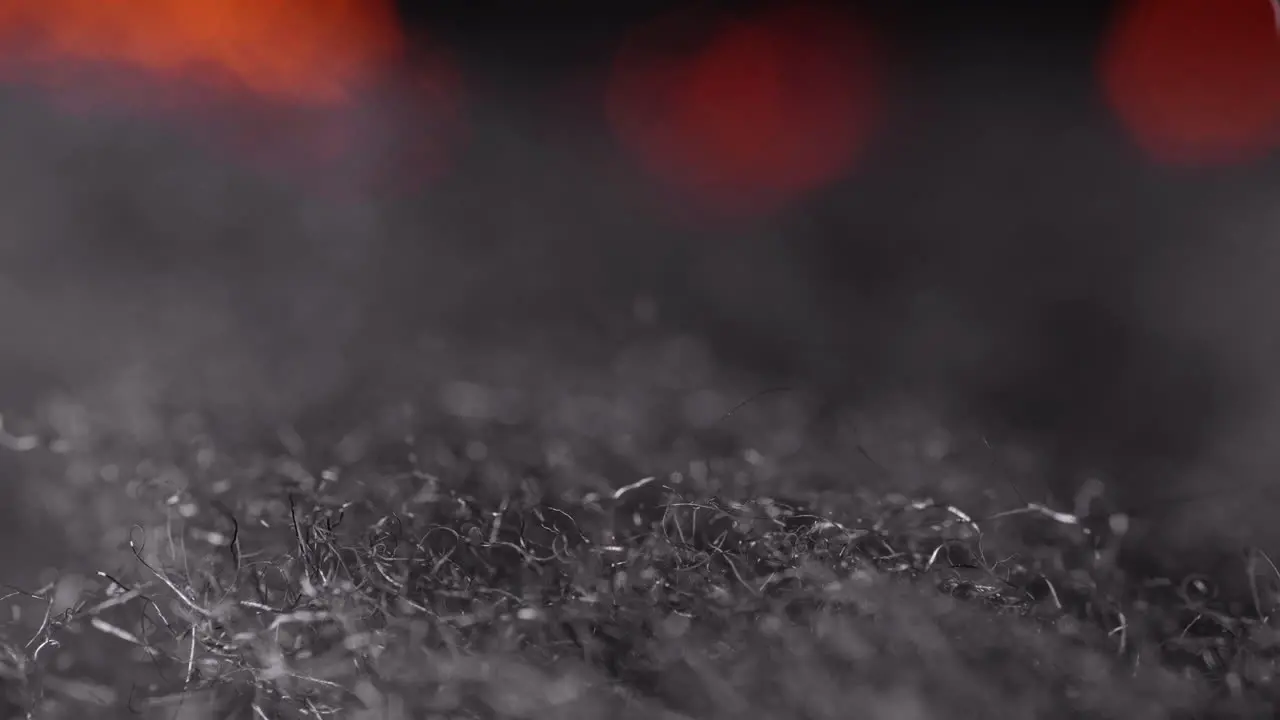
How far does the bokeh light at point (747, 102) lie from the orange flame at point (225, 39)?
0.10 m

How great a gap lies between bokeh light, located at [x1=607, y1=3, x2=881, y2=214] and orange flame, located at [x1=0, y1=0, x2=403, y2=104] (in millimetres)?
99

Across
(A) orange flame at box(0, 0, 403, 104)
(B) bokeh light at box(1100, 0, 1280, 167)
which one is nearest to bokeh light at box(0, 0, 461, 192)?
(A) orange flame at box(0, 0, 403, 104)

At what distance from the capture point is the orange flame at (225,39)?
394 millimetres

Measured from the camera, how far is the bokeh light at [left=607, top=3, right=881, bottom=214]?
38 centimetres

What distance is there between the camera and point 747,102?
0.39 metres

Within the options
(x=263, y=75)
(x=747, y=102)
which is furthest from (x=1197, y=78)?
(x=263, y=75)

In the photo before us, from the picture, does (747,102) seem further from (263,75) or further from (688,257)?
(263,75)

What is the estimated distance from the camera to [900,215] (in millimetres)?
396

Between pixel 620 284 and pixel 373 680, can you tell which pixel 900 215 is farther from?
pixel 373 680

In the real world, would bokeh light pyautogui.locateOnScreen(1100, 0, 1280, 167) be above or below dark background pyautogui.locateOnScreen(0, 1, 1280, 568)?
above

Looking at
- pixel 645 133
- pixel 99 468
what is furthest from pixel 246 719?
pixel 645 133

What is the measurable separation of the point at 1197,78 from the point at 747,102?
16 cm

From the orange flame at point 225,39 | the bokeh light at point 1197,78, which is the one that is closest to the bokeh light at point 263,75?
the orange flame at point 225,39

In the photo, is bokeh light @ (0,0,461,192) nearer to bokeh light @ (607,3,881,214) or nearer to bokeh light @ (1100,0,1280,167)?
bokeh light @ (607,3,881,214)
